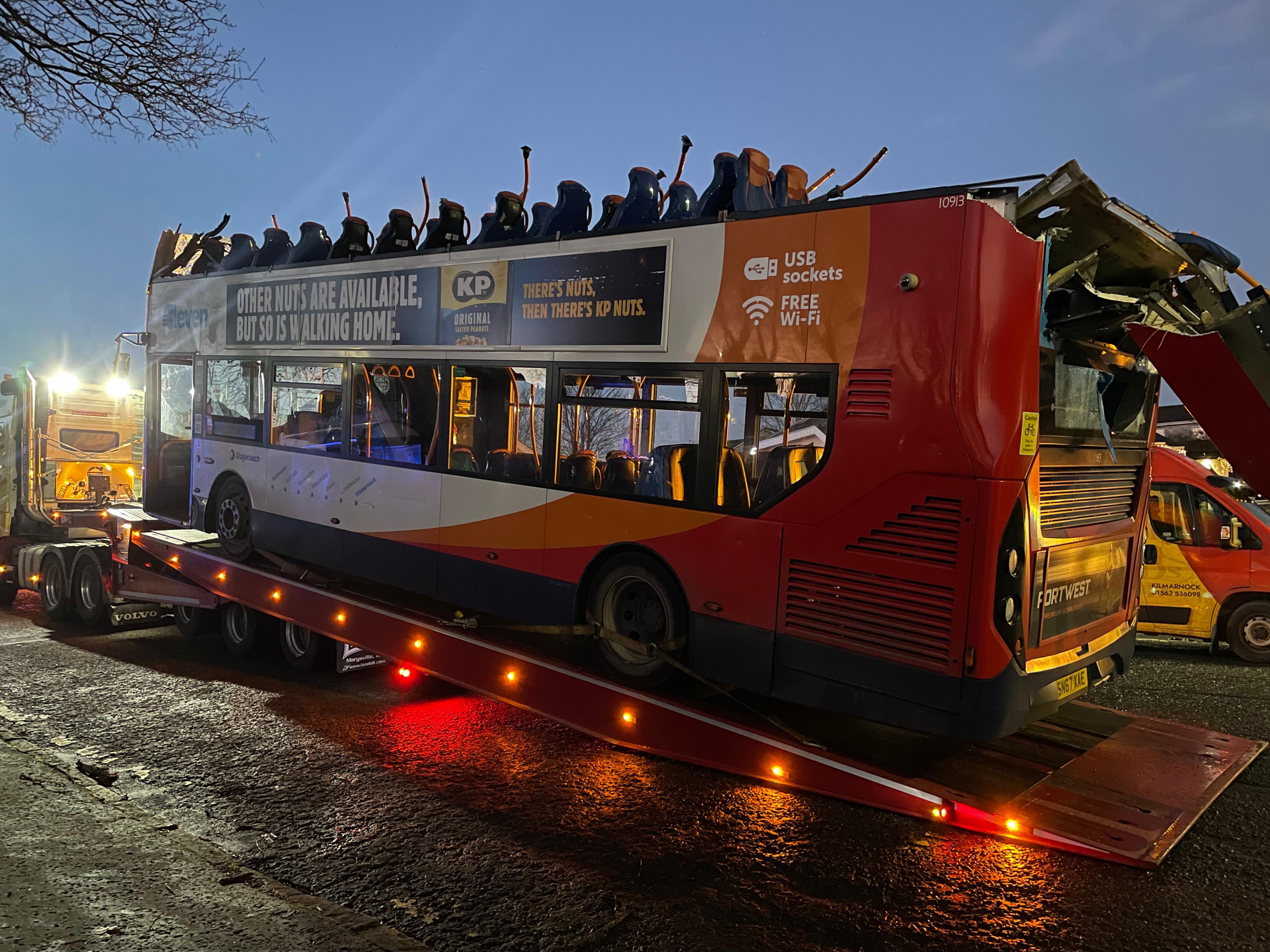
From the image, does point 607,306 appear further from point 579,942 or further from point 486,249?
point 579,942

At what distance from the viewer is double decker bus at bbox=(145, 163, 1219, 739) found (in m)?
4.72

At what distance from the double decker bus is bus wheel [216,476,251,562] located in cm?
254

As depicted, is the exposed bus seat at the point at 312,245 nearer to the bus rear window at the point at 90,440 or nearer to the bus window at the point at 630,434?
the bus window at the point at 630,434

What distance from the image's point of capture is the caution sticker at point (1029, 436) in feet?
15.4

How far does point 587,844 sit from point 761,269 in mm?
3397

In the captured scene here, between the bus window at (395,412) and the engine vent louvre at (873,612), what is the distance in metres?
3.78

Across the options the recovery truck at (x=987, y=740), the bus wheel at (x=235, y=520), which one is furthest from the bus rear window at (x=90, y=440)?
the recovery truck at (x=987, y=740)

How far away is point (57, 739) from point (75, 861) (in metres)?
2.70

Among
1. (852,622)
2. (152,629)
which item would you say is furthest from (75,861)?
(152,629)

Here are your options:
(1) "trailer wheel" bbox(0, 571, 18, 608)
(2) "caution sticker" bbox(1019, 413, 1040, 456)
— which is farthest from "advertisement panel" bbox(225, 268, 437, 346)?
(1) "trailer wheel" bbox(0, 571, 18, 608)

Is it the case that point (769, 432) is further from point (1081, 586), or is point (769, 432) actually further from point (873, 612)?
point (1081, 586)

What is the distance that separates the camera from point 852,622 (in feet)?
16.9

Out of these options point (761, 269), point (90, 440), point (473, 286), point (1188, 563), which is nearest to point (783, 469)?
point (761, 269)

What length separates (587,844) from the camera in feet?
16.4
